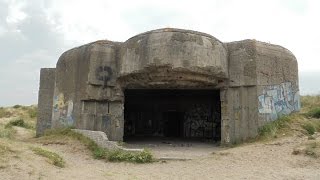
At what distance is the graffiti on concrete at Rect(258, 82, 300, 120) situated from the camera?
1063 cm

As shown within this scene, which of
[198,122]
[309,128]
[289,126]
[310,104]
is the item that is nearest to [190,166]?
[289,126]

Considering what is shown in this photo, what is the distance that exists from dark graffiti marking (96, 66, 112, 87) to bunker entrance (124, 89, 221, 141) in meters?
3.90

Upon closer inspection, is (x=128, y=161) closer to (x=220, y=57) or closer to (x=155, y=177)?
(x=155, y=177)

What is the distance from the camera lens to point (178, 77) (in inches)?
407

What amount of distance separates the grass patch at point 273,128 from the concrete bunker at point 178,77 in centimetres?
17

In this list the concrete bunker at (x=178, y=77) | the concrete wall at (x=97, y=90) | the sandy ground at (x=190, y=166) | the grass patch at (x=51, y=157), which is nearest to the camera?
the sandy ground at (x=190, y=166)

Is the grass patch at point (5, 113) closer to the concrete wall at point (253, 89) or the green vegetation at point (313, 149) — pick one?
the concrete wall at point (253, 89)

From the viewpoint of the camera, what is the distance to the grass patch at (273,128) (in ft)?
33.3

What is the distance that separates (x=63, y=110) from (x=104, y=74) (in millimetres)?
1988

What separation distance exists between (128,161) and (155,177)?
67.7 inches

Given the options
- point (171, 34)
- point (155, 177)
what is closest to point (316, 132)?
point (171, 34)

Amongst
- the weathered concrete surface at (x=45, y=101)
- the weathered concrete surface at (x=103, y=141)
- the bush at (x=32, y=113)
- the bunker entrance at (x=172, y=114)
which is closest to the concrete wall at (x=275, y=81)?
the weathered concrete surface at (x=103, y=141)

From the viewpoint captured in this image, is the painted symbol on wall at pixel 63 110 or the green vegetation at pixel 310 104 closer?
the painted symbol on wall at pixel 63 110

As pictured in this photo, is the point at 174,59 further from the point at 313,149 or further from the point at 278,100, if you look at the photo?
the point at 313,149
